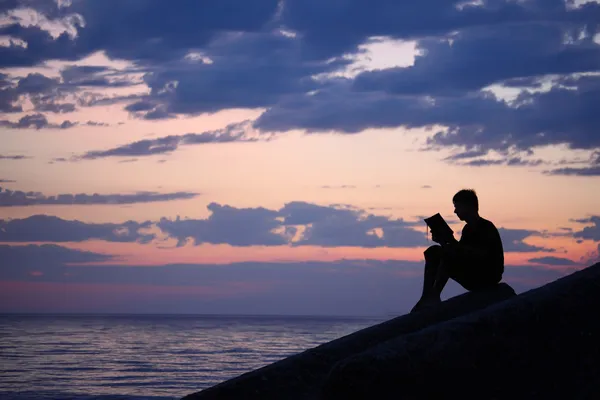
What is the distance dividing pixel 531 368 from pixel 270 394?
77.2 inches

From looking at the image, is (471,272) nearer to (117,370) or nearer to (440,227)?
(440,227)

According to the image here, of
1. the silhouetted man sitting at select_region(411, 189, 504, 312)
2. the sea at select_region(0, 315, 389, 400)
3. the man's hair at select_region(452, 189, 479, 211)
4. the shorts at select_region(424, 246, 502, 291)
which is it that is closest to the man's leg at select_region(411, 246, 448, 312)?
the silhouetted man sitting at select_region(411, 189, 504, 312)

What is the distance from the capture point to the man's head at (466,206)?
263 inches

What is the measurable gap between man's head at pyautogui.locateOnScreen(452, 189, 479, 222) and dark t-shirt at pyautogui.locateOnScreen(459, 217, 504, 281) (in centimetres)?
8

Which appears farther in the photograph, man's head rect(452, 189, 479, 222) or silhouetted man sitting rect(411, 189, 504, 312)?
man's head rect(452, 189, 479, 222)

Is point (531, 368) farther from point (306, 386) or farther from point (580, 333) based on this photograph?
point (306, 386)

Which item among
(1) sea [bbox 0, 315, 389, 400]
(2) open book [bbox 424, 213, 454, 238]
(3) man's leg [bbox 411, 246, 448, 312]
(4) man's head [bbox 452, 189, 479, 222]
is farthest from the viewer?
(1) sea [bbox 0, 315, 389, 400]

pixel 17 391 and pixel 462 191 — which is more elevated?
pixel 462 191

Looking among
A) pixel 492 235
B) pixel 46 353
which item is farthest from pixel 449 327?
pixel 46 353

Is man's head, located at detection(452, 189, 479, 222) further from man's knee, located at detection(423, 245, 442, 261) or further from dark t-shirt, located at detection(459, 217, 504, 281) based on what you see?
man's knee, located at detection(423, 245, 442, 261)

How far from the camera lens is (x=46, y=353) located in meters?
33.6

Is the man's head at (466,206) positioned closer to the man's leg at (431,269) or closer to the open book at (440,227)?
the open book at (440,227)

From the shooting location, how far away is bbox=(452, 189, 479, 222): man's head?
6676 millimetres

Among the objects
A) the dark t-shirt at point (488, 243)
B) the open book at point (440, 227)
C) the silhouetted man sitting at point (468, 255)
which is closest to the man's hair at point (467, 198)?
the silhouetted man sitting at point (468, 255)
